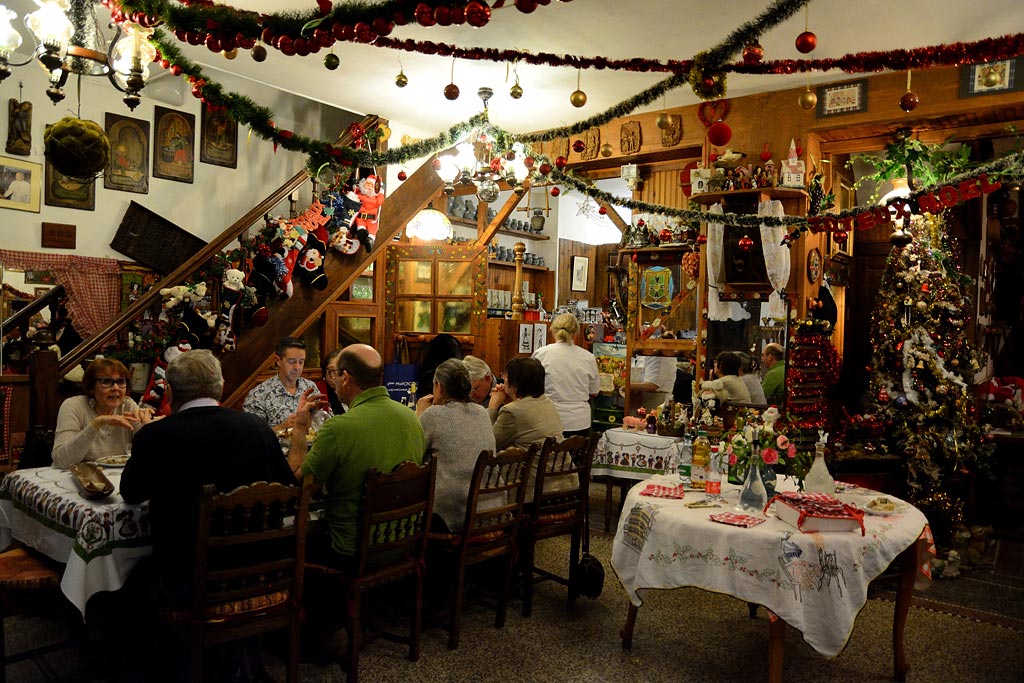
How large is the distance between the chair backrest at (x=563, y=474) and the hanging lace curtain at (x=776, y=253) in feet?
7.87

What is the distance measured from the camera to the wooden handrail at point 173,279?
188 inches

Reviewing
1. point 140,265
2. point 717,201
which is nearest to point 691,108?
point 717,201

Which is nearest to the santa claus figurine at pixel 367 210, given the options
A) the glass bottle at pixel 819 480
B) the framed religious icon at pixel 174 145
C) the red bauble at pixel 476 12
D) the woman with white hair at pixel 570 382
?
the framed religious icon at pixel 174 145

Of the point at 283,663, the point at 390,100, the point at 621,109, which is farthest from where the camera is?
the point at 390,100

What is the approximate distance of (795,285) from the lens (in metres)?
5.86

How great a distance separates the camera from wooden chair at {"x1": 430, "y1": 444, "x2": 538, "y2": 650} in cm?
348

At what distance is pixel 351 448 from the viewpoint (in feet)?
10.0

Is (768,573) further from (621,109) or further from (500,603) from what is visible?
(621,109)

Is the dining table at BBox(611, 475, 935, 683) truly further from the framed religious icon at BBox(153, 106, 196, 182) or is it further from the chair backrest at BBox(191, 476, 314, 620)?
the framed religious icon at BBox(153, 106, 196, 182)

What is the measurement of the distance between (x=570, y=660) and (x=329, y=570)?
1231mm

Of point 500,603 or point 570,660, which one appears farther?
point 500,603

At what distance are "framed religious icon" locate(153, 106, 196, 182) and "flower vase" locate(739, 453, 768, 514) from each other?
5744 millimetres

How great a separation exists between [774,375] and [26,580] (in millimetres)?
4975

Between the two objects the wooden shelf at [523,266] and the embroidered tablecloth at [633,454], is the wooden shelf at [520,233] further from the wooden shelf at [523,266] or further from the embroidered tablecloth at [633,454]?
the embroidered tablecloth at [633,454]
